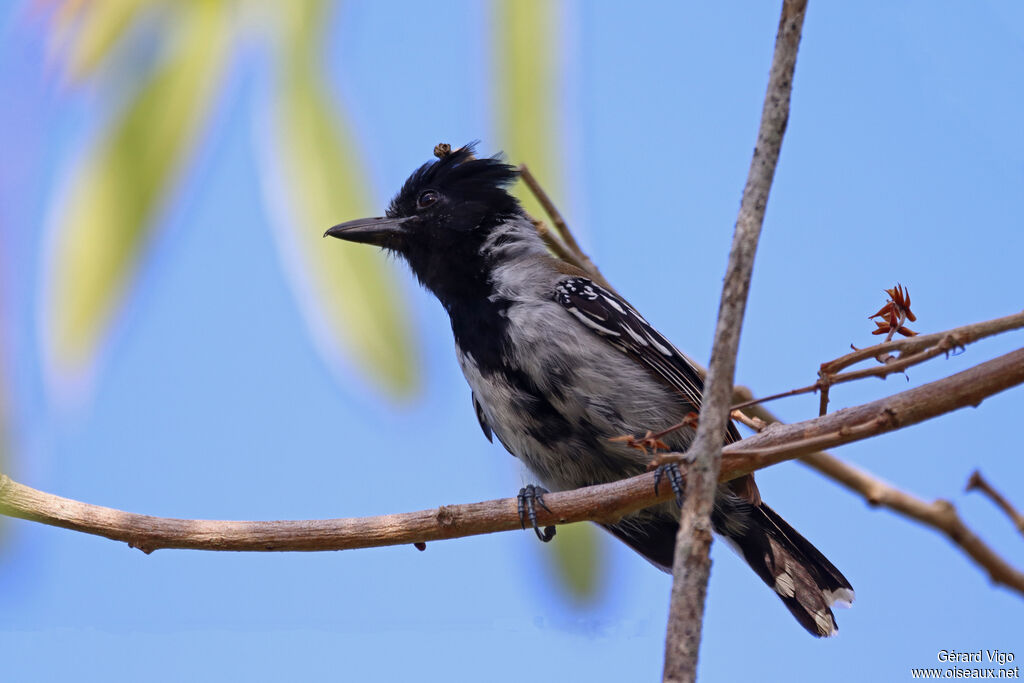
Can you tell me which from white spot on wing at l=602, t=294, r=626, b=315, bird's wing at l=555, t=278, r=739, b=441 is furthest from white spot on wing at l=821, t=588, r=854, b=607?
white spot on wing at l=602, t=294, r=626, b=315

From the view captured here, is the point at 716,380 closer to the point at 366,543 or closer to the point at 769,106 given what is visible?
the point at 769,106

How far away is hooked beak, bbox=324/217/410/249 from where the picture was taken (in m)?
4.57

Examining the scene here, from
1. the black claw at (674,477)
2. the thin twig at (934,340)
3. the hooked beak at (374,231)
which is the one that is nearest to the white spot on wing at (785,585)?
the black claw at (674,477)

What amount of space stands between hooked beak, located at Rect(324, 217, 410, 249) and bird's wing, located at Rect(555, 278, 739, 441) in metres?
0.96

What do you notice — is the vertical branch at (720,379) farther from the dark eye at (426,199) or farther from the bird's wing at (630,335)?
the dark eye at (426,199)

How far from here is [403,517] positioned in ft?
10.4

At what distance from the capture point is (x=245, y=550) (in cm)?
309

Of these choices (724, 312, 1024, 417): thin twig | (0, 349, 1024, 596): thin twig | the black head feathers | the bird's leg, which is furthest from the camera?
the black head feathers

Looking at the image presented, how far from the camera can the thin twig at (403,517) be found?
2693 millimetres

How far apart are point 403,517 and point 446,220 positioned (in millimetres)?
1856

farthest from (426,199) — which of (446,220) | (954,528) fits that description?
(954,528)

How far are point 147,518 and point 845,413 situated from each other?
2.03 metres

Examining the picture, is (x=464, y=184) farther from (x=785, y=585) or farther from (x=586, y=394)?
(x=785, y=585)

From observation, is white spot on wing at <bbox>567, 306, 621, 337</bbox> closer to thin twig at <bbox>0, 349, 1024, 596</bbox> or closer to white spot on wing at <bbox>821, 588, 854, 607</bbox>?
thin twig at <bbox>0, 349, 1024, 596</bbox>
